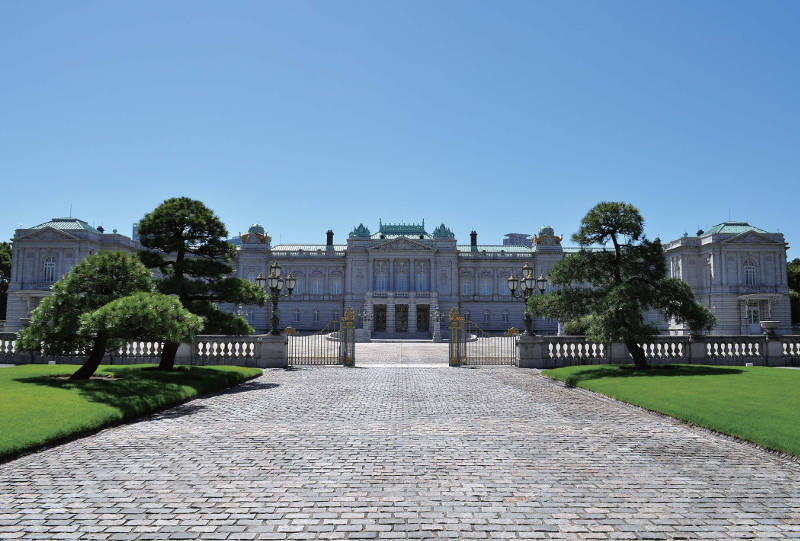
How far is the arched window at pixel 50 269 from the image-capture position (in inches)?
2509

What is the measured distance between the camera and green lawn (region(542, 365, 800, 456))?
10.6 meters

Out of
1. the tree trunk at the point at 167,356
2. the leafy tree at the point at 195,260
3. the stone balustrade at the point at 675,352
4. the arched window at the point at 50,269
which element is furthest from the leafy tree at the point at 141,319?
the arched window at the point at 50,269

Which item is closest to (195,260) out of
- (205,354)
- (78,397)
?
(205,354)

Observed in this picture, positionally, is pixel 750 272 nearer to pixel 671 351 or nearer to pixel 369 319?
pixel 369 319

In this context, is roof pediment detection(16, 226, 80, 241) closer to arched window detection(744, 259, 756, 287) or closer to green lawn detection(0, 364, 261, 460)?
green lawn detection(0, 364, 261, 460)

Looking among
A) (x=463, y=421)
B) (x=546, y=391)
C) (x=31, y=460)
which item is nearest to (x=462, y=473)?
(x=463, y=421)

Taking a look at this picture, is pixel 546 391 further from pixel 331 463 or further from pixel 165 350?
pixel 165 350

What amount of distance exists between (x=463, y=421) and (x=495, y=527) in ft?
Answer: 20.5

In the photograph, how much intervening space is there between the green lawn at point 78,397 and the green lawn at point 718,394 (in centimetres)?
1229

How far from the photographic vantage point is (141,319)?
14531 mm

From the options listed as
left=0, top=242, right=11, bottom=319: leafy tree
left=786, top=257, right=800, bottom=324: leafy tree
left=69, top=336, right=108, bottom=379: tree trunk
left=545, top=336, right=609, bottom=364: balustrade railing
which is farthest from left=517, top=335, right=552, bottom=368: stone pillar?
left=0, top=242, right=11, bottom=319: leafy tree

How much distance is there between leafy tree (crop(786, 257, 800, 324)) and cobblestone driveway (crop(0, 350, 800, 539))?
68.8m

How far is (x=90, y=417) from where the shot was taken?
37.1 feet

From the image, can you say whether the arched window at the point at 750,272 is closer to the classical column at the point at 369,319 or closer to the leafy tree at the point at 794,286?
the leafy tree at the point at 794,286
